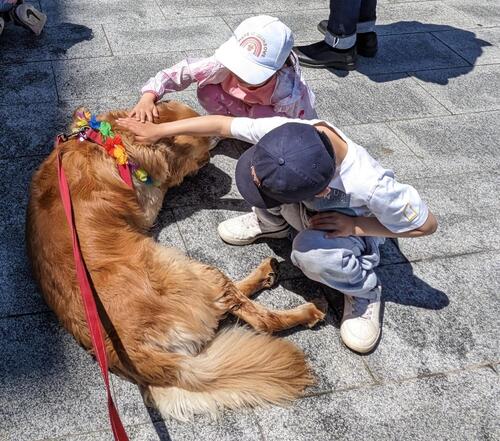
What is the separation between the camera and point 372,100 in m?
4.53

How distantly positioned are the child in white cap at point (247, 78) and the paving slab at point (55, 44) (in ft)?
4.91

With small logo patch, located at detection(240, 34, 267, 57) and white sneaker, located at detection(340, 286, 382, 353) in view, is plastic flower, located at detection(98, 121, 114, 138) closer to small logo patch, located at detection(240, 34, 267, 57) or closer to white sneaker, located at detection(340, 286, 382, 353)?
small logo patch, located at detection(240, 34, 267, 57)

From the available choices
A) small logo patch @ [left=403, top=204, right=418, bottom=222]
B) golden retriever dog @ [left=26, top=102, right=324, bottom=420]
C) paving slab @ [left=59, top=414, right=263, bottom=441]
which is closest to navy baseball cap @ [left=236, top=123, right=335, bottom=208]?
small logo patch @ [left=403, top=204, right=418, bottom=222]

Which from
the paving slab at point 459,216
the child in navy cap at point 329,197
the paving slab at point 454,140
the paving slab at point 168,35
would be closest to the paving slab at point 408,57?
the paving slab at point 454,140

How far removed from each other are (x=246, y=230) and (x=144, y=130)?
73cm

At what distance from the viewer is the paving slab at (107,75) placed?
4.29 metres

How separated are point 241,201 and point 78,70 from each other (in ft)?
6.09

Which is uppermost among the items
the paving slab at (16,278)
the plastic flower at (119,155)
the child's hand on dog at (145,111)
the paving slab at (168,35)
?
the child's hand on dog at (145,111)

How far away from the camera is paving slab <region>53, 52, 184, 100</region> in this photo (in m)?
4.29

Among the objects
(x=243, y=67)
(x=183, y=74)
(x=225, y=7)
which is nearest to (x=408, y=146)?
(x=243, y=67)

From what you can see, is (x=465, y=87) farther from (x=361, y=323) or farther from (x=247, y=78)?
(x=361, y=323)

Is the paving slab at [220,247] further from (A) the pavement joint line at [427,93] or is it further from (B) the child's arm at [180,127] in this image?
(A) the pavement joint line at [427,93]

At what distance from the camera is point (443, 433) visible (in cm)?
246

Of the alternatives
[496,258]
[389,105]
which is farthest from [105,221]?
[389,105]
